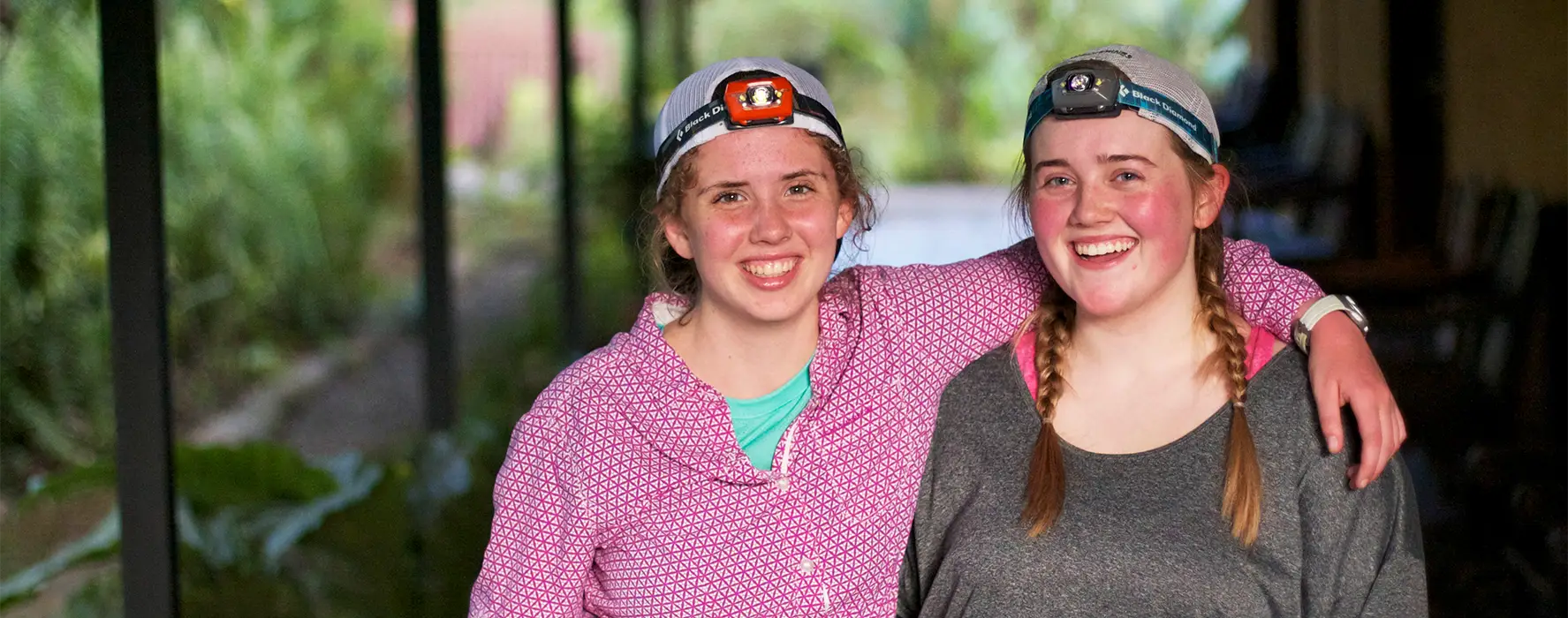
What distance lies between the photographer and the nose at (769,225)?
6.57 ft

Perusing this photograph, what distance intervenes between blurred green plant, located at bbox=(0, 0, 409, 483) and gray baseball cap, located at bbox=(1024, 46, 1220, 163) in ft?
12.7

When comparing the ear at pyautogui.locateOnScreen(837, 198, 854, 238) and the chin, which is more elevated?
the ear at pyautogui.locateOnScreen(837, 198, 854, 238)

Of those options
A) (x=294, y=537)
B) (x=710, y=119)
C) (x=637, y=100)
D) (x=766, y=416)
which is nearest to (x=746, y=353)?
(x=766, y=416)

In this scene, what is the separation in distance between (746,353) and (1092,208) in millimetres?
477

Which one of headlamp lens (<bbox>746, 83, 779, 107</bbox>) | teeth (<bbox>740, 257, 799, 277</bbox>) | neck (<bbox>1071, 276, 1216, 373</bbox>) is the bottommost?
neck (<bbox>1071, 276, 1216, 373</bbox>)

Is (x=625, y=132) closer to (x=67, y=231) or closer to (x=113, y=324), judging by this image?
(x=67, y=231)

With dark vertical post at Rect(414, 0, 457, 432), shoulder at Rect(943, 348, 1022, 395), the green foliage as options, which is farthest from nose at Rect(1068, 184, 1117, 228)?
dark vertical post at Rect(414, 0, 457, 432)

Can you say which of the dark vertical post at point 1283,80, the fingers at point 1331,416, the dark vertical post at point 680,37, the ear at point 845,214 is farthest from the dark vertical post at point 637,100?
the fingers at point 1331,416

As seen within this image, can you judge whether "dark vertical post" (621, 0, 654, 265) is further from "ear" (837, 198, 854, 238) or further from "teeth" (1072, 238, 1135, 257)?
"teeth" (1072, 238, 1135, 257)

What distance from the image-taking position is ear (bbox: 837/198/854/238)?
2.18m

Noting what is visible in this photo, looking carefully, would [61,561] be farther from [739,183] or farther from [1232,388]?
[1232,388]

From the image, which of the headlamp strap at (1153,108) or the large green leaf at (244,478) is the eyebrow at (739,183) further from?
the large green leaf at (244,478)

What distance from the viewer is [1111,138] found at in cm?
200

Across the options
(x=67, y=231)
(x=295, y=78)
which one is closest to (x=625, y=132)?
(x=295, y=78)
